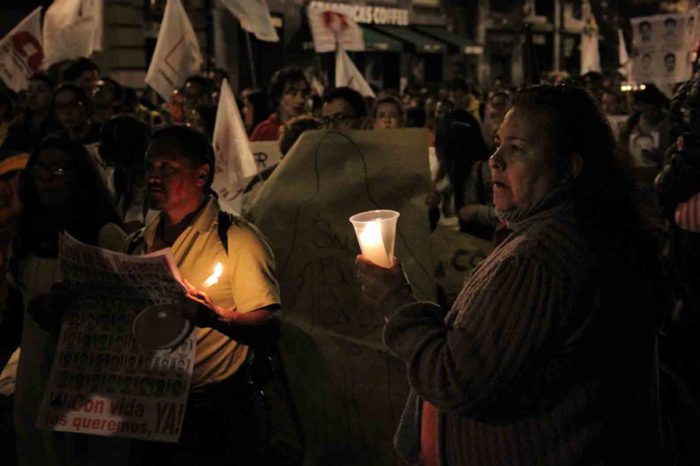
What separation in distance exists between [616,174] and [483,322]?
0.47m

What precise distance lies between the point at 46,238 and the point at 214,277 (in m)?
0.98

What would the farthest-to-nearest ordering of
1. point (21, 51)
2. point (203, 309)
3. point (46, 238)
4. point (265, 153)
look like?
1. point (21, 51)
2. point (265, 153)
3. point (46, 238)
4. point (203, 309)

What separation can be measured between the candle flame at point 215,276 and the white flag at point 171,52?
5.05 meters

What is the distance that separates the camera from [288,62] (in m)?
26.5

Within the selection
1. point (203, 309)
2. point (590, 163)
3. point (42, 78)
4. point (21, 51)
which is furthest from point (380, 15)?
point (590, 163)

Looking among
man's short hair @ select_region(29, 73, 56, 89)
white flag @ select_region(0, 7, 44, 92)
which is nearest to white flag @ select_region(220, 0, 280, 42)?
man's short hair @ select_region(29, 73, 56, 89)

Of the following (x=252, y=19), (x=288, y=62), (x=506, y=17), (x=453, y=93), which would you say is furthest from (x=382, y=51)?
(x=252, y=19)

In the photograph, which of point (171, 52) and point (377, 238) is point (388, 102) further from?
point (377, 238)

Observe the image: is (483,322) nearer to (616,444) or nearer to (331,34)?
(616,444)

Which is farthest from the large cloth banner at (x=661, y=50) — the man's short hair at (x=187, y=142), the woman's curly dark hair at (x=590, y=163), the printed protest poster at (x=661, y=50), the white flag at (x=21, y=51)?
the woman's curly dark hair at (x=590, y=163)

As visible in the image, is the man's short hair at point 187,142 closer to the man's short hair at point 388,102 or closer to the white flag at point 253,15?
the man's short hair at point 388,102

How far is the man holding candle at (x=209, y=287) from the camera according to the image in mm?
3279

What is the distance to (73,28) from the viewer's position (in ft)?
29.4

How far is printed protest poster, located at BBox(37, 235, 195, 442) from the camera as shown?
321 centimetres
